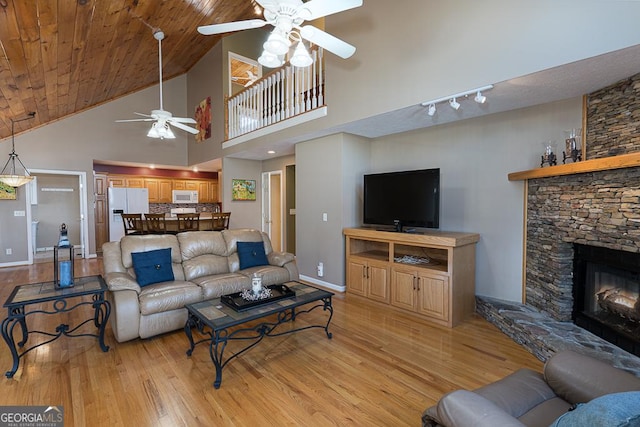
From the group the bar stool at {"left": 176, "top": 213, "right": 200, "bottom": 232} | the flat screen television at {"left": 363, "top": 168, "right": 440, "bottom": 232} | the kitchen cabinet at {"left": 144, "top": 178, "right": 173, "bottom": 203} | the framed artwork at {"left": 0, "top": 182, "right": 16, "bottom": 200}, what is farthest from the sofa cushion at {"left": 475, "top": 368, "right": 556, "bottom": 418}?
the kitchen cabinet at {"left": 144, "top": 178, "right": 173, "bottom": 203}

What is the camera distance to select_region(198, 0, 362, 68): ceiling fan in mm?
2182

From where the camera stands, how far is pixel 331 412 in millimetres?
1995

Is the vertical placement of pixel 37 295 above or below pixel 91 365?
above

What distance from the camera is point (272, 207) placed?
24.3ft

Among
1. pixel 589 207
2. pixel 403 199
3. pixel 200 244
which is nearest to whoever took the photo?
pixel 589 207

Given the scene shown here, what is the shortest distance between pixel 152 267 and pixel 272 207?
426 centimetres

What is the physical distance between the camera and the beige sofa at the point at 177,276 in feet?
9.34

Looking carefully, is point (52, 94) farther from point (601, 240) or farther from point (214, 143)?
point (601, 240)

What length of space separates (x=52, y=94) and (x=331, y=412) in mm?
6468

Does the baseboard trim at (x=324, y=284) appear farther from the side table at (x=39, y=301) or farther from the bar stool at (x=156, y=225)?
the side table at (x=39, y=301)

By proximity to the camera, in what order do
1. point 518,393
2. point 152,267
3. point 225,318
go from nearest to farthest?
1. point 518,393
2. point 225,318
3. point 152,267

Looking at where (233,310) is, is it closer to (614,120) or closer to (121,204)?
(614,120)

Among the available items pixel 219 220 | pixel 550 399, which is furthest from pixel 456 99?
pixel 219 220

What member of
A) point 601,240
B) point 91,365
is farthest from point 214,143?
point 601,240
